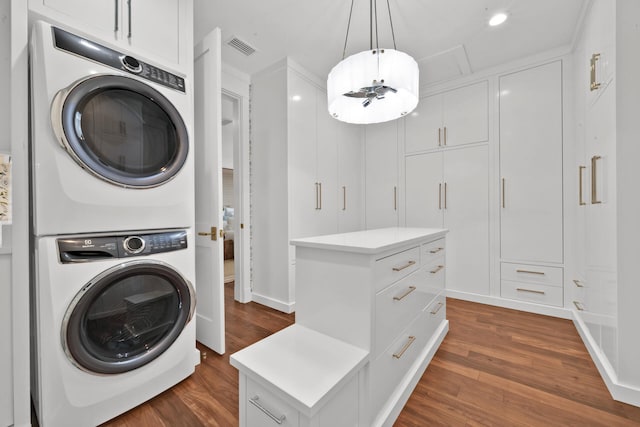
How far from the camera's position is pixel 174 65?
1608mm

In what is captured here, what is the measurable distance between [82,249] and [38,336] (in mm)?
395

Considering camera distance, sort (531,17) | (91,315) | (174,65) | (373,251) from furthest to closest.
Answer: (531,17) < (174,65) < (91,315) < (373,251)

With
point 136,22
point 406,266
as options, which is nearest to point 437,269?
point 406,266

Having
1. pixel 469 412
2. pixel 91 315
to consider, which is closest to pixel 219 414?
pixel 91 315

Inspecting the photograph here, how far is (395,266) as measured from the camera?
4.46 ft

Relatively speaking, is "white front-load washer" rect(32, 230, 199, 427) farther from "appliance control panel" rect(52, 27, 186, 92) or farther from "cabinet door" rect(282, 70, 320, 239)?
"cabinet door" rect(282, 70, 320, 239)

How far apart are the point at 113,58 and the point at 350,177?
2.84 metres

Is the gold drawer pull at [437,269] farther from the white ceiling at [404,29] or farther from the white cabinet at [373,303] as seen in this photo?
the white ceiling at [404,29]

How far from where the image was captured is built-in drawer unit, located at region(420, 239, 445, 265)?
175 cm

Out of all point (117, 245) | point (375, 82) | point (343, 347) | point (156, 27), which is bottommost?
point (343, 347)

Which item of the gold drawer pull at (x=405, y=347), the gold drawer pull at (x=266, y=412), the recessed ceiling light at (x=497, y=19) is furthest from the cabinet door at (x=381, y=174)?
the gold drawer pull at (x=266, y=412)

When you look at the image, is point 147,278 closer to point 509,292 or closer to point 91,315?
point 91,315

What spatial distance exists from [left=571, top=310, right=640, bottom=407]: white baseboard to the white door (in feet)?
7.92

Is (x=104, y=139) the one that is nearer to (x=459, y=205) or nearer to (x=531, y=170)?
(x=459, y=205)
